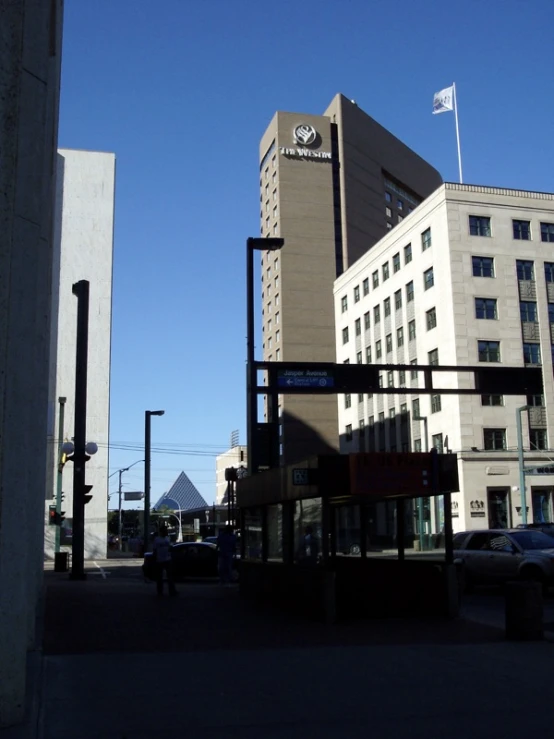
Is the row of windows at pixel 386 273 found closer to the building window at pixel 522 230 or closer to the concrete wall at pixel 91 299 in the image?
the building window at pixel 522 230

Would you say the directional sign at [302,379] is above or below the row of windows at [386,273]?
below

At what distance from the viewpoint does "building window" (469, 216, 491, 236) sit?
2203 inches

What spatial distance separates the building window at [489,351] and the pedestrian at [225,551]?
A: 33.4 meters

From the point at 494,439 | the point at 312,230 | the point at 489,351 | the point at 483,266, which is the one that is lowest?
the point at 494,439

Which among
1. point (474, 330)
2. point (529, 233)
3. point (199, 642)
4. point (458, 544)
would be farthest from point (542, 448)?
point (199, 642)

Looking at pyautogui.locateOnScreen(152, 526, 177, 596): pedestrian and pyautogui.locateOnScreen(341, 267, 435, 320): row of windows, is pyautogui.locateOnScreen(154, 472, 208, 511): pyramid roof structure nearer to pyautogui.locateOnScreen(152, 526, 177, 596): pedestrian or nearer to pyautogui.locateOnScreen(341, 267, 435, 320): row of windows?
pyautogui.locateOnScreen(341, 267, 435, 320): row of windows

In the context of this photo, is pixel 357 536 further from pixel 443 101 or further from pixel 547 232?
pixel 443 101

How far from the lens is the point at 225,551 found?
23938 millimetres

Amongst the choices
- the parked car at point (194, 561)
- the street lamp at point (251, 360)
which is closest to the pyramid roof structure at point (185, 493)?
the parked car at point (194, 561)

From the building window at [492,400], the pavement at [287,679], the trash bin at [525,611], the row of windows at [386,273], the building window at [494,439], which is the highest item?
the row of windows at [386,273]

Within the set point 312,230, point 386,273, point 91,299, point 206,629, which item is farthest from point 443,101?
point 206,629

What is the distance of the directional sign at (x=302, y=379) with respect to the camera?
23.5 m

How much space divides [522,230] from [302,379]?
3838cm

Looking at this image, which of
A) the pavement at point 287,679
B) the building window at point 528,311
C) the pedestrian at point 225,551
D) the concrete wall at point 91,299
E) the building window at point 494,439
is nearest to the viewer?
the pavement at point 287,679
